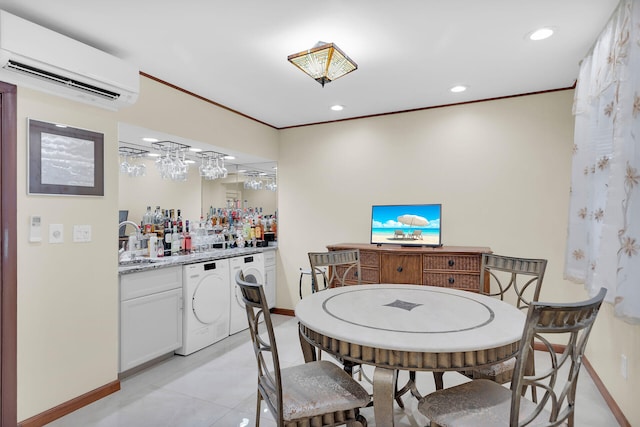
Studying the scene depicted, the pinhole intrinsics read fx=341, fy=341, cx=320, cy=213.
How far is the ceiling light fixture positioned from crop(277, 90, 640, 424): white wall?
5.86 feet

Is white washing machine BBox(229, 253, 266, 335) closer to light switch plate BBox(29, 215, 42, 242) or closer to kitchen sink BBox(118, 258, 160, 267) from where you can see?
kitchen sink BBox(118, 258, 160, 267)

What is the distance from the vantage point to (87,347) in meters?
2.42

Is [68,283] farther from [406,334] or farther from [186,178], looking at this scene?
[406,334]

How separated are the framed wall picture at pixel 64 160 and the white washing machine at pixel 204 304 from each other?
3.69 feet

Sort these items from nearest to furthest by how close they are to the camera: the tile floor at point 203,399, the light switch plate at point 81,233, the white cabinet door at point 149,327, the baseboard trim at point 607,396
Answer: the baseboard trim at point 607,396 < the tile floor at point 203,399 < the light switch plate at point 81,233 < the white cabinet door at point 149,327

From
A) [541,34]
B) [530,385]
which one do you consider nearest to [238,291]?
[530,385]

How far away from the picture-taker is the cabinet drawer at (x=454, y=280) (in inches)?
125

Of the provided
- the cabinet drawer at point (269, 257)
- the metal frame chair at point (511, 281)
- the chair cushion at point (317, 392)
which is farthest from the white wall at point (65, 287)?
the metal frame chair at point (511, 281)

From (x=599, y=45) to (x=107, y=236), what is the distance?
11.9 ft

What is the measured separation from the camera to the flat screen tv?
358cm

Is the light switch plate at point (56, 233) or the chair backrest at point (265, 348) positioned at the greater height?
the light switch plate at point (56, 233)

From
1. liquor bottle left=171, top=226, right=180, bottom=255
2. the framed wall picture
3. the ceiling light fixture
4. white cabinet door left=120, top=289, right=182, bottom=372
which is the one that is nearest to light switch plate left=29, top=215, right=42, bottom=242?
the framed wall picture

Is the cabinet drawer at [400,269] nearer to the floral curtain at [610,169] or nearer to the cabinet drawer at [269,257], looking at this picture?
the floral curtain at [610,169]

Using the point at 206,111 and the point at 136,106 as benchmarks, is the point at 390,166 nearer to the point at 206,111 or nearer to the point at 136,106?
the point at 206,111
